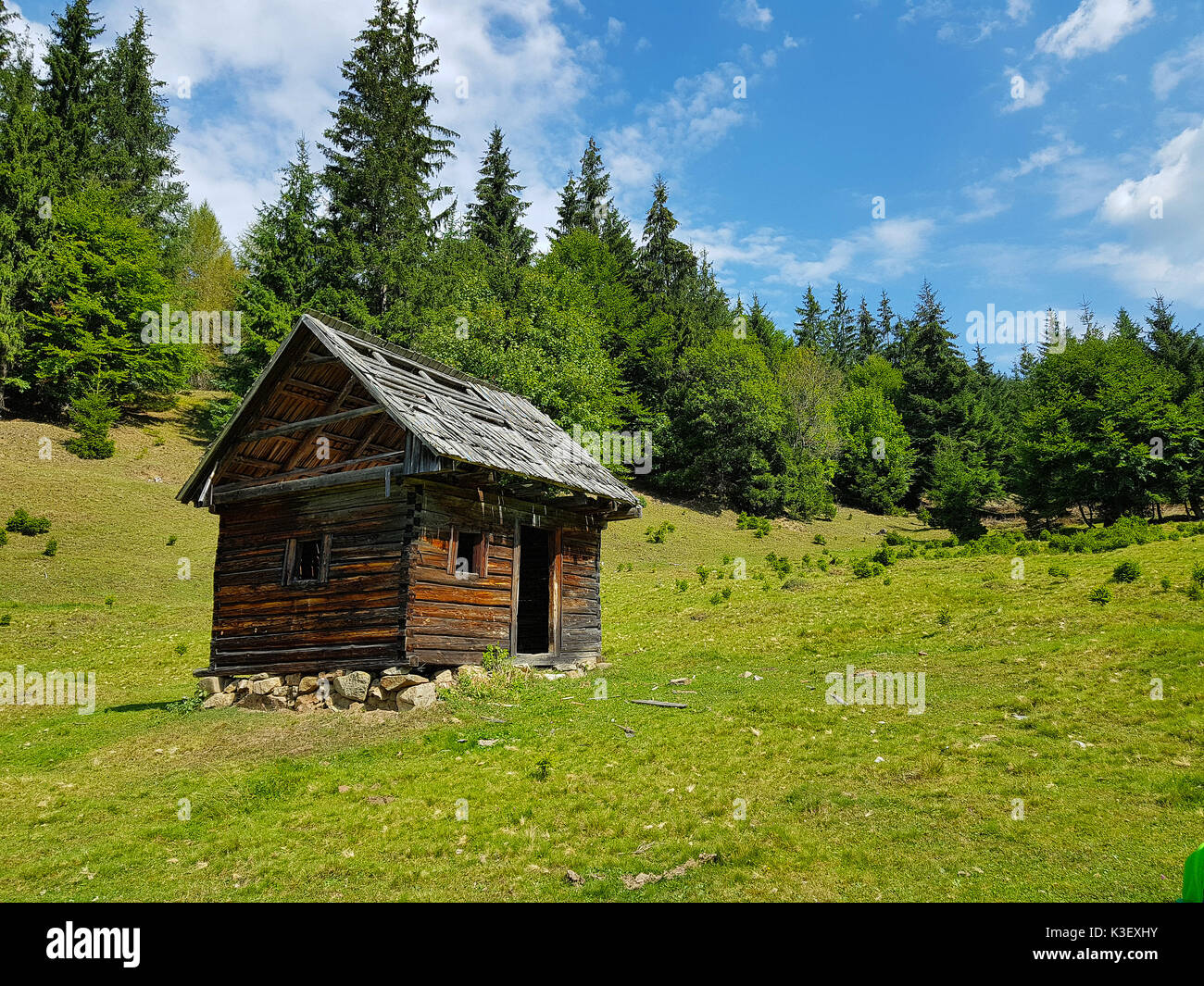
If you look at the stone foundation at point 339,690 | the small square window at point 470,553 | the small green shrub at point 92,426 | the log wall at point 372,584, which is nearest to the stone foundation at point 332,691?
the stone foundation at point 339,690

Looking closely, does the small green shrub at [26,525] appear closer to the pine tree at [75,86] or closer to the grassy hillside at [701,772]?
the grassy hillside at [701,772]

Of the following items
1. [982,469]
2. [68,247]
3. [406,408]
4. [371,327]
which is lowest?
[406,408]

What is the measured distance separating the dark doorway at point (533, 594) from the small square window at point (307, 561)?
20.7 ft

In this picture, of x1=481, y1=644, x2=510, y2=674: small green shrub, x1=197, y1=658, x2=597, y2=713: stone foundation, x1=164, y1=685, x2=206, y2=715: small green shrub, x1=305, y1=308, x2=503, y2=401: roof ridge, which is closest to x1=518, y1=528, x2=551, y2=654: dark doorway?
x1=197, y1=658, x2=597, y2=713: stone foundation

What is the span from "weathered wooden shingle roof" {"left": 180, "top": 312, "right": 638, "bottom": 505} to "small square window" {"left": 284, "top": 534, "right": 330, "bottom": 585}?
3239 millimetres

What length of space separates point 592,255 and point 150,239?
115 feet

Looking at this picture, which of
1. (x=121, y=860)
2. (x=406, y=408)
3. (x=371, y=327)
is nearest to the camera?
(x=121, y=860)

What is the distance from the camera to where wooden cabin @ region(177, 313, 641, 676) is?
15.9 m

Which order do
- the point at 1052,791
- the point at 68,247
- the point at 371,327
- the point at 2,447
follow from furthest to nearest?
the point at 371,327
the point at 68,247
the point at 2,447
the point at 1052,791

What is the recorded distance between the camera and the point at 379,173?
52031 mm

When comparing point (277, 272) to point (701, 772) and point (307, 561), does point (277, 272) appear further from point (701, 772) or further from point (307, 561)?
point (701, 772)
